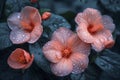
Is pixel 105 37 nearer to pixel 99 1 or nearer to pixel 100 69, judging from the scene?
pixel 100 69

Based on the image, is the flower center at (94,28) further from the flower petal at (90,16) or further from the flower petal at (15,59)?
the flower petal at (15,59)

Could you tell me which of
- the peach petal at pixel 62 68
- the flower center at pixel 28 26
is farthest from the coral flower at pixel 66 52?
the flower center at pixel 28 26

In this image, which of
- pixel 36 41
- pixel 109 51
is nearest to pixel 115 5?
pixel 109 51

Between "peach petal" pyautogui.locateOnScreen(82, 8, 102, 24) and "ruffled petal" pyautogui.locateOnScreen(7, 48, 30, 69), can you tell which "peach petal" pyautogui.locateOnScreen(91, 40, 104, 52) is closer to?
"peach petal" pyautogui.locateOnScreen(82, 8, 102, 24)

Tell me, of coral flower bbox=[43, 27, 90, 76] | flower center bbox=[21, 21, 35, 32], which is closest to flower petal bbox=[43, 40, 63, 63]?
coral flower bbox=[43, 27, 90, 76]

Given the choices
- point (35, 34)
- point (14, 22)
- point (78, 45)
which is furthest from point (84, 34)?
point (14, 22)

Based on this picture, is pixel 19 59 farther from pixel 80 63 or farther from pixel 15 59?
pixel 80 63
